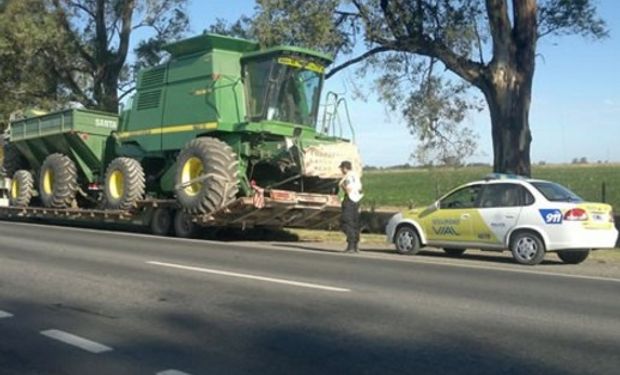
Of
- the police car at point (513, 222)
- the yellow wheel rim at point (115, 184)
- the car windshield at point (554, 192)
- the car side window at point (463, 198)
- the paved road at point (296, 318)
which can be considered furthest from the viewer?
the yellow wheel rim at point (115, 184)

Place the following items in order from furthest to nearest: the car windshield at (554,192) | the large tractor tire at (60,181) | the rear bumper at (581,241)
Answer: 1. the large tractor tire at (60,181)
2. the car windshield at (554,192)
3. the rear bumper at (581,241)

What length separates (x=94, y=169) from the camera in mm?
22391

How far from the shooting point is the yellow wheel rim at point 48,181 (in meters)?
22.8

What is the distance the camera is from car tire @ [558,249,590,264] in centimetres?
1409

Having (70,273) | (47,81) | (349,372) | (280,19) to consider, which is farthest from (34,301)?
(47,81)

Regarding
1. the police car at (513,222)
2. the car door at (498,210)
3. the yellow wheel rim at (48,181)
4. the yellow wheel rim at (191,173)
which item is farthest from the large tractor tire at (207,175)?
the yellow wheel rim at (48,181)

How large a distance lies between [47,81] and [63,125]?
1302 centimetres

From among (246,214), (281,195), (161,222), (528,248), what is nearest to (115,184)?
(161,222)

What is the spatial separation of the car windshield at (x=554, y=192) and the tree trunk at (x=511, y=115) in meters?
5.34

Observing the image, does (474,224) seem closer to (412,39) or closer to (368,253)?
(368,253)

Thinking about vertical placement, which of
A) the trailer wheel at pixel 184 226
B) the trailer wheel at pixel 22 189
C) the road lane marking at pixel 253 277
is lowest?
the road lane marking at pixel 253 277

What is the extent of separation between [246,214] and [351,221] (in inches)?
113

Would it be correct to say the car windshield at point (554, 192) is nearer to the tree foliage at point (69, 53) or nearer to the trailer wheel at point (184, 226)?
the trailer wheel at point (184, 226)

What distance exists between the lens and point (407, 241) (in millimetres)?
15656
